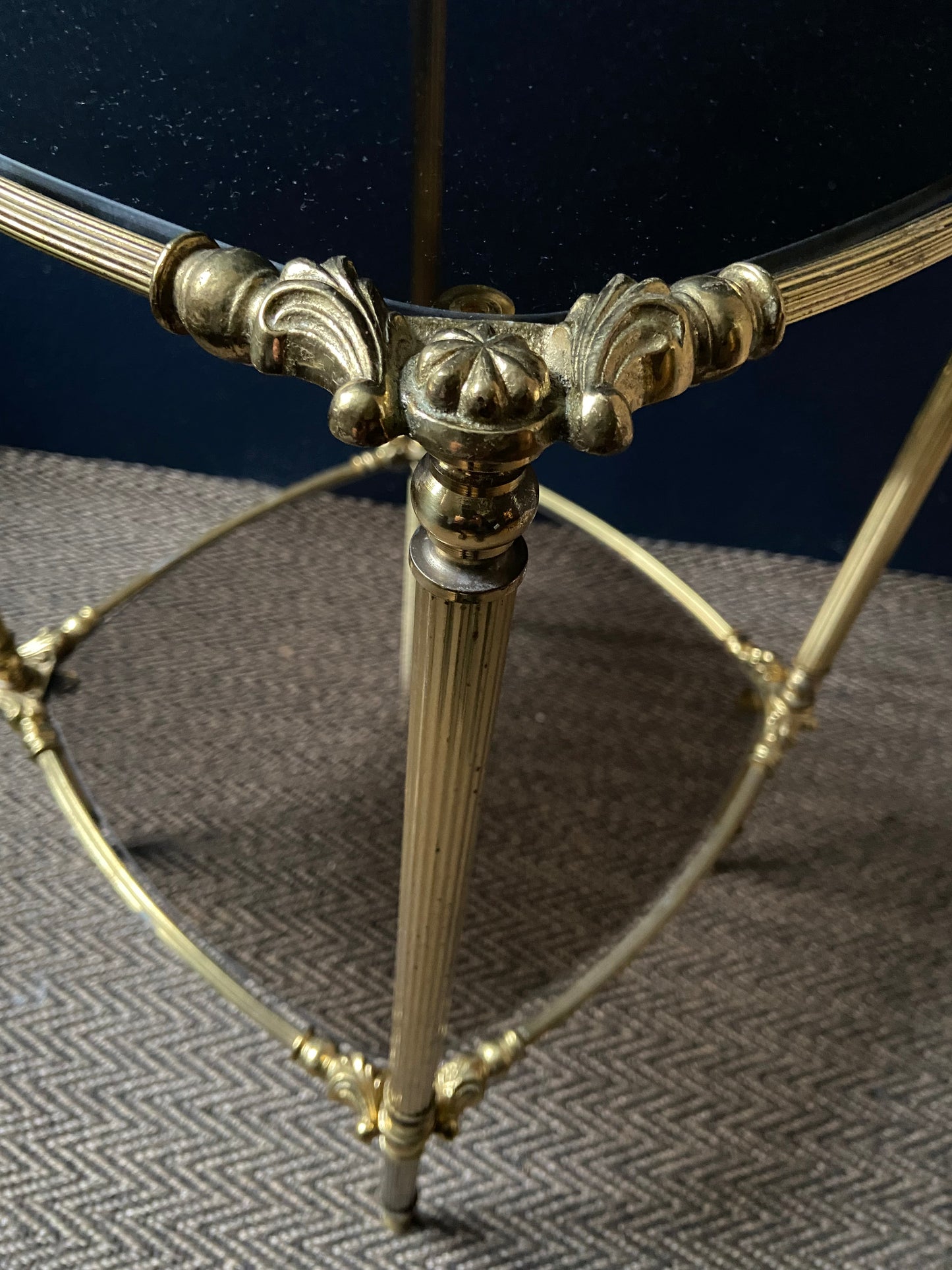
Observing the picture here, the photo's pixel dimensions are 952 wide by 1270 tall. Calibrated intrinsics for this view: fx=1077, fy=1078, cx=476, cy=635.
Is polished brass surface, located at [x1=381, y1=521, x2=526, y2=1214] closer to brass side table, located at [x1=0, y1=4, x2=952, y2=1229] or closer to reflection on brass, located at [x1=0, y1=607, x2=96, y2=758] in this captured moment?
brass side table, located at [x1=0, y1=4, x2=952, y2=1229]

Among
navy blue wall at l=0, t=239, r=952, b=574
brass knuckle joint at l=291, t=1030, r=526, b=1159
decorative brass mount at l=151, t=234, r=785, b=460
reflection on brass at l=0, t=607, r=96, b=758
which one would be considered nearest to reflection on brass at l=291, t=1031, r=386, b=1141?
brass knuckle joint at l=291, t=1030, r=526, b=1159

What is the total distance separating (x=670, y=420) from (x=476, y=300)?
565mm

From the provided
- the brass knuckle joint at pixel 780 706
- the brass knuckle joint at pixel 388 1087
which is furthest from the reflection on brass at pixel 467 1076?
the brass knuckle joint at pixel 780 706

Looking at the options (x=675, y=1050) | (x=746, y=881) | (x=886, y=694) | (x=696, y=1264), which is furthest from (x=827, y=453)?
(x=696, y=1264)

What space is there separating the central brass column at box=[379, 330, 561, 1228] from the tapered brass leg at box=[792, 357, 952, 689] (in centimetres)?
33

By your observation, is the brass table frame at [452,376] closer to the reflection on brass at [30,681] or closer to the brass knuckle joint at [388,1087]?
the brass knuckle joint at [388,1087]

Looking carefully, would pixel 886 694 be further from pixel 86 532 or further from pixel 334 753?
pixel 86 532

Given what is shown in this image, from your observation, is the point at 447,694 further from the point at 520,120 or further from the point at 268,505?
the point at 268,505

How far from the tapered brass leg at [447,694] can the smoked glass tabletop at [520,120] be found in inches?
4.1

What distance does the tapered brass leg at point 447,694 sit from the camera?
260 millimetres

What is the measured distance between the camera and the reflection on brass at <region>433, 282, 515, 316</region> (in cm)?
32

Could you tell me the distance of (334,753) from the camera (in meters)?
0.75

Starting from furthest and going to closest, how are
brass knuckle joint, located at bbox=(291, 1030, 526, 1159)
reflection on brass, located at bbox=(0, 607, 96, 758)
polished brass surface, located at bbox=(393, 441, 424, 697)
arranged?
polished brass surface, located at bbox=(393, 441, 424, 697), reflection on brass, located at bbox=(0, 607, 96, 758), brass knuckle joint, located at bbox=(291, 1030, 526, 1159)

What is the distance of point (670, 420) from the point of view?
2.86 ft
